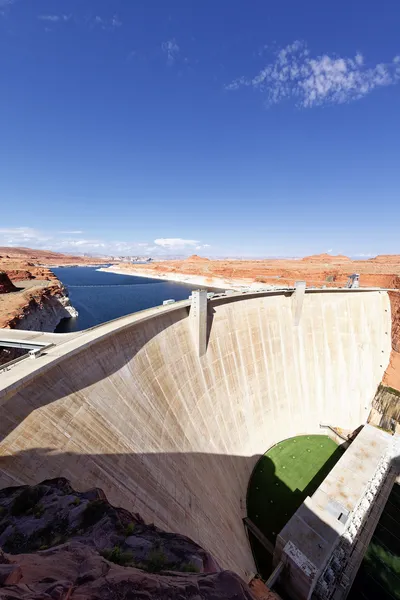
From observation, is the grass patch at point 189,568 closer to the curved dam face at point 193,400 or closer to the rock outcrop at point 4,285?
the curved dam face at point 193,400

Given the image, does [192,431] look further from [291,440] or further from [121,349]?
[291,440]

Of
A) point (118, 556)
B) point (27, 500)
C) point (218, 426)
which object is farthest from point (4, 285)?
point (118, 556)

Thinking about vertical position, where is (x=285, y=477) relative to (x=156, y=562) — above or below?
below

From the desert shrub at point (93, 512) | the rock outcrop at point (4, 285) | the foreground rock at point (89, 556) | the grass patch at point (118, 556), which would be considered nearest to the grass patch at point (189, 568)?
the foreground rock at point (89, 556)

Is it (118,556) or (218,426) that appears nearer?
(118,556)

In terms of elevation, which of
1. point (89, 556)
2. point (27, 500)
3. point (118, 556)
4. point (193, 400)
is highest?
point (89, 556)

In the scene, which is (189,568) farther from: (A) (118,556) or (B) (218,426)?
(B) (218,426)

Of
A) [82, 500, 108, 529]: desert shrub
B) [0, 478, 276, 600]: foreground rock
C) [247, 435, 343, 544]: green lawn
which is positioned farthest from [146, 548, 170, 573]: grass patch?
[247, 435, 343, 544]: green lawn
